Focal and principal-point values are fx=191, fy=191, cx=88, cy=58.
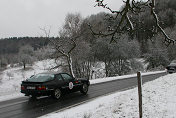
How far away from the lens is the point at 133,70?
131 feet

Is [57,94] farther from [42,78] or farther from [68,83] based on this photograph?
[42,78]

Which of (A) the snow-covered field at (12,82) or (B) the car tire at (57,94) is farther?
(A) the snow-covered field at (12,82)

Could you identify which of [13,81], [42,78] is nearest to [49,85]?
[42,78]

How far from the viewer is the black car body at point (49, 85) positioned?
31.8ft

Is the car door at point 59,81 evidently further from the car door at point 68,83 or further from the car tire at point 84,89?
the car tire at point 84,89

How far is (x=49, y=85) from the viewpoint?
9922 millimetres

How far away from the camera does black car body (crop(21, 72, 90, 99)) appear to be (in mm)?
9680

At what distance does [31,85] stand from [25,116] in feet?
7.86

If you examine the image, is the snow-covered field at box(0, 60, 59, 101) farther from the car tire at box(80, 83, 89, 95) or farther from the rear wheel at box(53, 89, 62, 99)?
the car tire at box(80, 83, 89, 95)

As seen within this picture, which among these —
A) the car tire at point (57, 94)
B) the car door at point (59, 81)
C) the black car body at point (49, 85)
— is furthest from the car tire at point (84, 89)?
the car tire at point (57, 94)

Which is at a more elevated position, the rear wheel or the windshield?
the windshield


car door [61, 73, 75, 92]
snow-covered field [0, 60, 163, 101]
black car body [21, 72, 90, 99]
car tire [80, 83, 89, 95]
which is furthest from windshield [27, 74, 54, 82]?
snow-covered field [0, 60, 163, 101]

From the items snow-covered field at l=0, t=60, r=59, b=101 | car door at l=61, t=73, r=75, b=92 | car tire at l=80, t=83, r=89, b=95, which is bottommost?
snow-covered field at l=0, t=60, r=59, b=101

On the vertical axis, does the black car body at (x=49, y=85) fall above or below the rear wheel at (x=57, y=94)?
above
